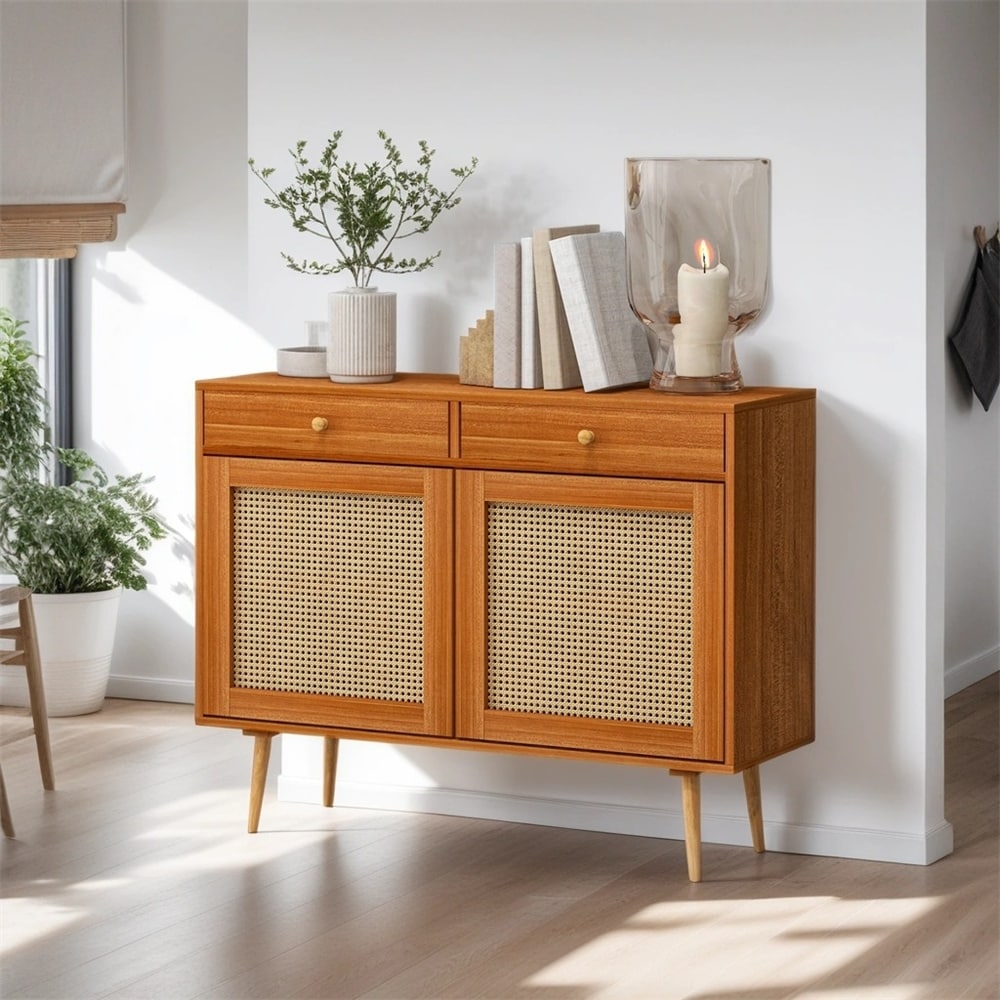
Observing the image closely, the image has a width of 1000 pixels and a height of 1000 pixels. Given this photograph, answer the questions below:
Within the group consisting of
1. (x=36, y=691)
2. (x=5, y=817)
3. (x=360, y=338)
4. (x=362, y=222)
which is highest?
(x=362, y=222)

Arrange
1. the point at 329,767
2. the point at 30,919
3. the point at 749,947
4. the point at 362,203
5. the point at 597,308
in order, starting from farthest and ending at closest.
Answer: the point at 329,767 < the point at 362,203 < the point at 597,308 < the point at 30,919 < the point at 749,947

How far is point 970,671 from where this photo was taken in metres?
4.99

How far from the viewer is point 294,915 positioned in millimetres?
3104

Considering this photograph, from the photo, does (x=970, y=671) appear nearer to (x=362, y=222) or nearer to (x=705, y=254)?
(x=705, y=254)

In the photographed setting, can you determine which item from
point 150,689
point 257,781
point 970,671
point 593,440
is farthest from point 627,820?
point 150,689

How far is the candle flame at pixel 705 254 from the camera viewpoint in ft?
10.8

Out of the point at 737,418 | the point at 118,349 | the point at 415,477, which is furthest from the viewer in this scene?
the point at 118,349

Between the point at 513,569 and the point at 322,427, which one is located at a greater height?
the point at 322,427

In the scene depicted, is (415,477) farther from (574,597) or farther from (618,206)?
(618,206)

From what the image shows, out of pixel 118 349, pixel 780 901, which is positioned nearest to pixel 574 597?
pixel 780 901

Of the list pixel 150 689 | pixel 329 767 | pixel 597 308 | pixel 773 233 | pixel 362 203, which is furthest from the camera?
pixel 150 689

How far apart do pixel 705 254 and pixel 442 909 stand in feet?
4.29

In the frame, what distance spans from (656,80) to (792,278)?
0.48 m

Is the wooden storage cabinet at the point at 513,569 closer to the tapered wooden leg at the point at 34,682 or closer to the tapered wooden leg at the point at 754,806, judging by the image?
the tapered wooden leg at the point at 754,806
